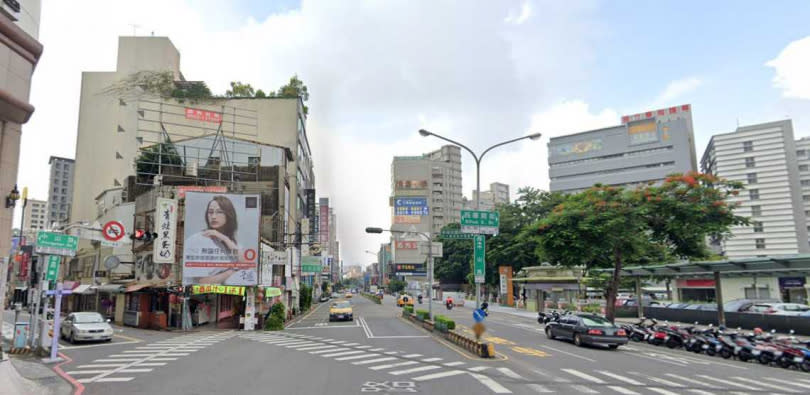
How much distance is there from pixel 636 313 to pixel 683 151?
2580 inches

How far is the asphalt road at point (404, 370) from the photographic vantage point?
39.7 ft

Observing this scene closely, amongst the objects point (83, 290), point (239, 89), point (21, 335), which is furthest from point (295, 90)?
point (21, 335)

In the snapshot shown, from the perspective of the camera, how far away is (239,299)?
41.1 m

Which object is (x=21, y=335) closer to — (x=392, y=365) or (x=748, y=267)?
(x=392, y=365)

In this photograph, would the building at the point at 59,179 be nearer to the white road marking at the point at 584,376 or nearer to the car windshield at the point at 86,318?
the car windshield at the point at 86,318

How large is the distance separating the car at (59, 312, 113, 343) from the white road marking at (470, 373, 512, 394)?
1953cm

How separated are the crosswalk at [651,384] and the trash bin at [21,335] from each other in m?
20.4

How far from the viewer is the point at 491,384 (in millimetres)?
12266

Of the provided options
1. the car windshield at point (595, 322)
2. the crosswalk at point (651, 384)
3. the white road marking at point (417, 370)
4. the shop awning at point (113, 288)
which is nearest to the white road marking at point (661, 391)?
the crosswalk at point (651, 384)

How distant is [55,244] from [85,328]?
7947 millimetres

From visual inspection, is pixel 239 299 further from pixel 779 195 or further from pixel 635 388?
pixel 779 195

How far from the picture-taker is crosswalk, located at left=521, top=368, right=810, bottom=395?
11742mm

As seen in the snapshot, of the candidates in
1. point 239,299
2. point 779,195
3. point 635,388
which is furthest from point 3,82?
point 779,195

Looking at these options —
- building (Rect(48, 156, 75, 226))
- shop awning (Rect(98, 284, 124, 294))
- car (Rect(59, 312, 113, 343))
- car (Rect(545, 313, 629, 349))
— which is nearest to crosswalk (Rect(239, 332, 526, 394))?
car (Rect(545, 313, 629, 349))
